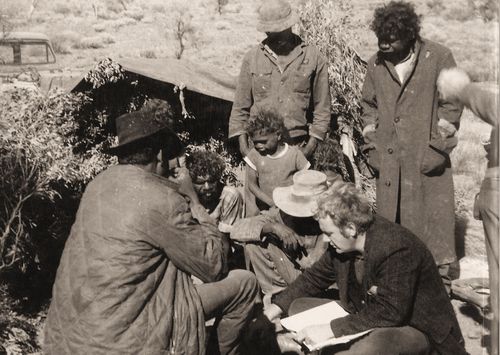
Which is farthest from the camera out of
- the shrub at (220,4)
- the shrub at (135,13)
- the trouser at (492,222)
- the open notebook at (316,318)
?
the shrub at (220,4)

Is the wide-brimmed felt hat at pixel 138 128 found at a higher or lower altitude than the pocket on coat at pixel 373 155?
higher

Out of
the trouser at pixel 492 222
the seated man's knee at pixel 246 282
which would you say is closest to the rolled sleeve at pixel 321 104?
the seated man's knee at pixel 246 282

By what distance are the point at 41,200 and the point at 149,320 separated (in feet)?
7.41

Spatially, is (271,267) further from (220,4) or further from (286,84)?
(220,4)

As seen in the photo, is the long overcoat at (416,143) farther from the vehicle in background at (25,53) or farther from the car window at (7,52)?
the car window at (7,52)

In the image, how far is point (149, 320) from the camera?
3.60m

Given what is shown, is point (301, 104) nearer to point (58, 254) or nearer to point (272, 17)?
point (272, 17)

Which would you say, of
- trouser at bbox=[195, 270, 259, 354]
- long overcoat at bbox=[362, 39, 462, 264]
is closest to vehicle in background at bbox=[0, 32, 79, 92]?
long overcoat at bbox=[362, 39, 462, 264]

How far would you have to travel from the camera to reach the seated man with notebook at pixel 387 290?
3609mm

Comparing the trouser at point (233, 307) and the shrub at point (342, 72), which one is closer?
the trouser at point (233, 307)

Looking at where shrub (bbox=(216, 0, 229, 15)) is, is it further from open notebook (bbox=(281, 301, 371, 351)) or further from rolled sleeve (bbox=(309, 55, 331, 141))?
open notebook (bbox=(281, 301, 371, 351))

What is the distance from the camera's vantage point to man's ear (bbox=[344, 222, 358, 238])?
369cm

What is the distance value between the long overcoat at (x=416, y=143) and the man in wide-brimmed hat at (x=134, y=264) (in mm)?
2176

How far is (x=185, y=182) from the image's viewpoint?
17.9 ft
